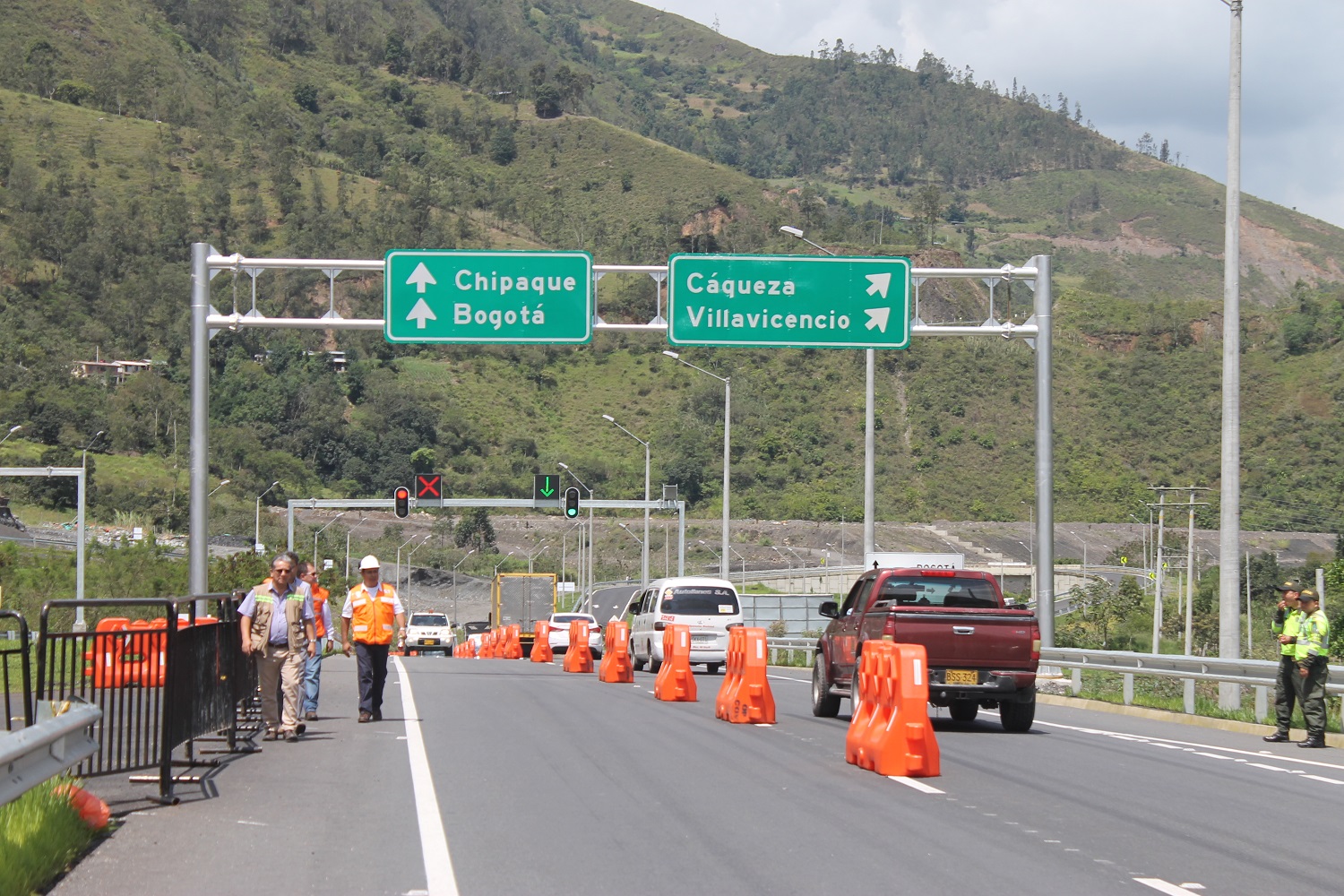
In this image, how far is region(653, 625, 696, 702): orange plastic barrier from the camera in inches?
885

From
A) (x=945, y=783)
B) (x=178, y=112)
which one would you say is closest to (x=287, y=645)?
(x=945, y=783)

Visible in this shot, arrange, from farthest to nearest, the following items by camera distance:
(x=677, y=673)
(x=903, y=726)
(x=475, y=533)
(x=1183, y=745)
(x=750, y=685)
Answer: (x=475, y=533) → (x=677, y=673) → (x=750, y=685) → (x=1183, y=745) → (x=903, y=726)

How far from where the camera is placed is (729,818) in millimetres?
10312

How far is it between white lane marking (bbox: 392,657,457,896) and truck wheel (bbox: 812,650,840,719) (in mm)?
5400

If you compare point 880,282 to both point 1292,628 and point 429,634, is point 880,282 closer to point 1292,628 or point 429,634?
point 1292,628

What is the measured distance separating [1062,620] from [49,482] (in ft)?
216

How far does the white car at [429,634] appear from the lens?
60750 millimetres

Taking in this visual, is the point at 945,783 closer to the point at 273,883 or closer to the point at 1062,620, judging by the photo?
the point at 273,883

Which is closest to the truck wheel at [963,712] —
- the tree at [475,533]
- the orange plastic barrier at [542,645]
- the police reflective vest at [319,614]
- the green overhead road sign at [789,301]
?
the green overhead road sign at [789,301]

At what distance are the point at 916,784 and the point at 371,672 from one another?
7.34 m

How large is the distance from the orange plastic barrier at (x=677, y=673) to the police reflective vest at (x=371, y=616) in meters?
6.04

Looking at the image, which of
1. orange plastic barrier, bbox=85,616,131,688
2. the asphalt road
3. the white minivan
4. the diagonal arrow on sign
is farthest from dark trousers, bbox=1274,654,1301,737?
the white minivan

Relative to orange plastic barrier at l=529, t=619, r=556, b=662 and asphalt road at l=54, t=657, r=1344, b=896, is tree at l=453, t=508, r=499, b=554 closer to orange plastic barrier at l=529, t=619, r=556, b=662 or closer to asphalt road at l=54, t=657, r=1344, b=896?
orange plastic barrier at l=529, t=619, r=556, b=662

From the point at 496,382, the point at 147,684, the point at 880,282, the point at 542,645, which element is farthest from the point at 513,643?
the point at 496,382
